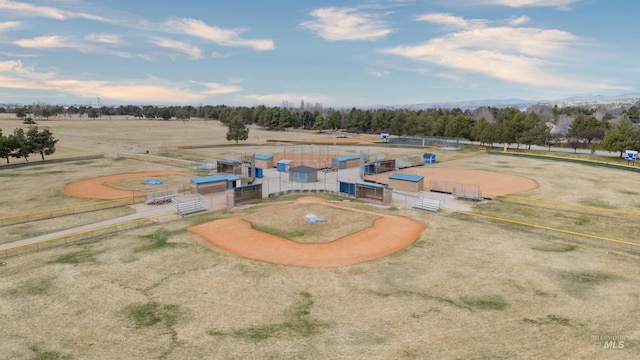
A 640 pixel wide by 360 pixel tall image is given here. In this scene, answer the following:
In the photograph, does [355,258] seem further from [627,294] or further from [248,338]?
[627,294]

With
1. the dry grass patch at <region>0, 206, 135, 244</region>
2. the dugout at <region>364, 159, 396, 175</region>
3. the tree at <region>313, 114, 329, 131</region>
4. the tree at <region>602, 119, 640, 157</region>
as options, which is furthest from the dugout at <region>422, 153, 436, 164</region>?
the tree at <region>313, 114, 329, 131</region>

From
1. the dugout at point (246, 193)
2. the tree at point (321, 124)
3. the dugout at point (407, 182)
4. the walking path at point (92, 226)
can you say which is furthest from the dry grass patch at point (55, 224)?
the tree at point (321, 124)

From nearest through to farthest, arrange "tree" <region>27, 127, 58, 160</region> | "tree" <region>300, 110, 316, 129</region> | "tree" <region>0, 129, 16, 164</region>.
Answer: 1. "tree" <region>0, 129, 16, 164</region>
2. "tree" <region>27, 127, 58, 160</region>
3. "tree" <region>300, 110, 316, 129</region>

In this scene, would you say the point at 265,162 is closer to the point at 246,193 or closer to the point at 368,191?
→ the point at 246,193

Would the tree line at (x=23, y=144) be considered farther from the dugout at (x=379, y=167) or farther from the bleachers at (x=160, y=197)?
the dugout at (x=379, y=167)

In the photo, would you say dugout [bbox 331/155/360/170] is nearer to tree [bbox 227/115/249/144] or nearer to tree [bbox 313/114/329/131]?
tree [bbox 227/115/249/144]

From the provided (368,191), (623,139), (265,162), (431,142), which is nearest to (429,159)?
(265,162)
